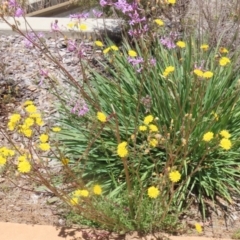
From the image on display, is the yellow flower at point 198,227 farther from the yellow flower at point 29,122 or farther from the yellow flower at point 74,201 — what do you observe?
the yellow flower at point 29,122

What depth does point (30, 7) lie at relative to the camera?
6.90 meters

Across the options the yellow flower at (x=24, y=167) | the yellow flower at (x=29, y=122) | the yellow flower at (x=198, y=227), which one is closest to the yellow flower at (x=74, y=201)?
the yellow flower at (x=24, y=167)

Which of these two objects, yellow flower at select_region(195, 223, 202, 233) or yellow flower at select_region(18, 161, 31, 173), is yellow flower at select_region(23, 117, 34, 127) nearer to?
yellow flower at select_region(18, 161, 31, 173)

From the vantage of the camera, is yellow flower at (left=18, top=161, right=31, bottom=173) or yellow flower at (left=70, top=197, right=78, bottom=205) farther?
yellow flower at (left=70, top=197, right=78, bottom=205)

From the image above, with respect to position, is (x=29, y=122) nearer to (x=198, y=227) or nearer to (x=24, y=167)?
(x=24, y=167)

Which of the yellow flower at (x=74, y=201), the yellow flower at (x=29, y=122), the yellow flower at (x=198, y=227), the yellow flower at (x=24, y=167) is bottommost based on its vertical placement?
the yellow flower at (x=198, y=227)

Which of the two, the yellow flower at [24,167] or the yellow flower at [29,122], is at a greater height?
the yellow flower at [29,122]

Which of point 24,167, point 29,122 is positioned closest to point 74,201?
point 24,167

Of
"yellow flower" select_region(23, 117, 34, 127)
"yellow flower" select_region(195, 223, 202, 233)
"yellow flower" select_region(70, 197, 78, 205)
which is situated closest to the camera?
"yellow flower" select_region(23, 117, 34, 127)

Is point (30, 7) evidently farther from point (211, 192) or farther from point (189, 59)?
point (211, 192)

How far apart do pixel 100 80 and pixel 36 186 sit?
36.2 inches

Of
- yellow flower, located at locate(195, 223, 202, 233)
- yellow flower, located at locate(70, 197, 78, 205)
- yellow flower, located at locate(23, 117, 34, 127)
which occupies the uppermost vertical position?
yellow flower, located at locate(23, 117, 34, 127)

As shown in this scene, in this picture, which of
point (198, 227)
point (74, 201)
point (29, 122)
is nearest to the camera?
point (29, 122)

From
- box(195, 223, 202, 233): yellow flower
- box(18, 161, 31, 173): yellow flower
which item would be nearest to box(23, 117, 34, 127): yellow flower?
box(18, 161, 31, 173): yellow flower
